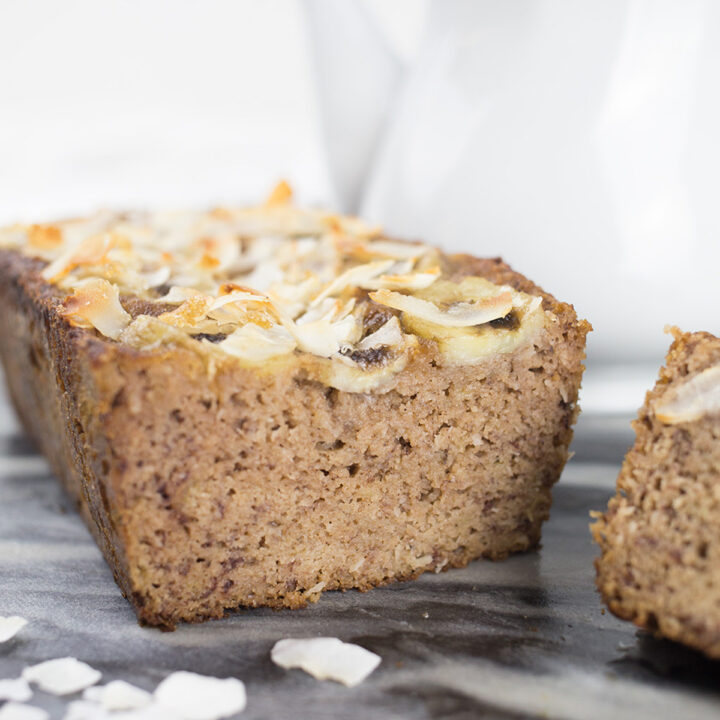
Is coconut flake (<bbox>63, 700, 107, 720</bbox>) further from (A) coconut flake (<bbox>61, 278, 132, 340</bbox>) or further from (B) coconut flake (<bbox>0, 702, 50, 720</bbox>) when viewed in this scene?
(A) coconut flake (<bbox>61, 278, 132, 340</bbox>)

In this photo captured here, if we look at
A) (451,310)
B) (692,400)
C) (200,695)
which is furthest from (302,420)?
(692,400)

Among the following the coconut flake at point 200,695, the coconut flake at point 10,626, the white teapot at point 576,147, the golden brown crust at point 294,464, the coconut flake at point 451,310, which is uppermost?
the white teapot at point 576,147

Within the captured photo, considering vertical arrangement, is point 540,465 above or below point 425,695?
above

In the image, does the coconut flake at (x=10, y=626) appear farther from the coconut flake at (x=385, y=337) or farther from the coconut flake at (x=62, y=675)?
the coconut flake at (x=385, y=337)

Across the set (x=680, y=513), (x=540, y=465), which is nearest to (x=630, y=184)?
(x=540, y=465)

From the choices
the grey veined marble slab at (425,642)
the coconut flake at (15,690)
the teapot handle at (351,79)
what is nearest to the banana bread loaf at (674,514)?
the grey veined marble slab at (425,642)

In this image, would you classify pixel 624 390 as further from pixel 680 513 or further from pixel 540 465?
pixel 680 513
